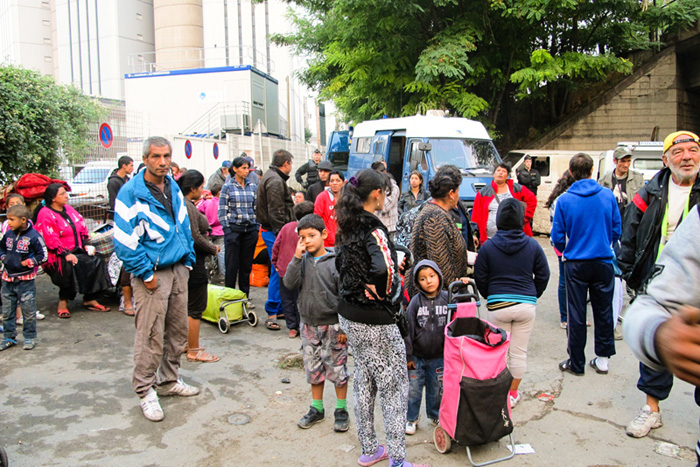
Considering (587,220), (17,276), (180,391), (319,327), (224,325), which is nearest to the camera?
(319,327)

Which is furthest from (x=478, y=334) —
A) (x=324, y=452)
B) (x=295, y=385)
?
(x=295, y=385)

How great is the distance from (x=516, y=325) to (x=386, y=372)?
135 cm

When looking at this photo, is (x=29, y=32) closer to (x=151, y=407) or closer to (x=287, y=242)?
(x=287, y=242)

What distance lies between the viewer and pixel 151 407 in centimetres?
421

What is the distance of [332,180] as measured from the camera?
6.86 meters

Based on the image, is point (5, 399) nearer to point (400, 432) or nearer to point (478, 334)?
point (400, 432)

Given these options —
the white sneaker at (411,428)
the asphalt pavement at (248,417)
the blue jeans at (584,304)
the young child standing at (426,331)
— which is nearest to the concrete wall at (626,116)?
the asphalt pavement at (248,417)

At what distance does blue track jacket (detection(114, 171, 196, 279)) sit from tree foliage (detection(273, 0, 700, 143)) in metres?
11.9

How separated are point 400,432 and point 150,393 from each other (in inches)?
84.4

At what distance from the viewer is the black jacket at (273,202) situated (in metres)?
6.51

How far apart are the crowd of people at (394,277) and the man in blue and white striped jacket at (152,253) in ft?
0.03

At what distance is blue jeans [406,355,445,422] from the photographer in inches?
152

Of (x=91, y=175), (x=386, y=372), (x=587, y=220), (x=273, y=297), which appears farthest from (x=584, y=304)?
(x=91, y=175)

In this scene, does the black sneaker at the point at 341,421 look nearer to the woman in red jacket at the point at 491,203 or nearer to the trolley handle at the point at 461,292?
the trolley handle at the point at 461,292
